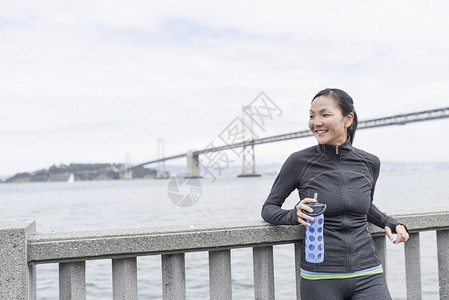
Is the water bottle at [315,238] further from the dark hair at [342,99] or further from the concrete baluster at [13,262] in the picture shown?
the concrete baluster at [13,262]

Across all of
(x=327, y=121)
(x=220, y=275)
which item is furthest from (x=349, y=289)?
(x=327, y=121)

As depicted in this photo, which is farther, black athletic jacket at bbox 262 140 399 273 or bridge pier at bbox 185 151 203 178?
bridge pier at bbox 185 151 203 178

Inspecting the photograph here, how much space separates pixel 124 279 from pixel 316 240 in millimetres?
876

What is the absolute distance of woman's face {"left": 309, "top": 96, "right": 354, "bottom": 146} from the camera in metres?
2.12

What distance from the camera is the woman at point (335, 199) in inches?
81.1

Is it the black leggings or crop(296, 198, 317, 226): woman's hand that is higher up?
crop(296, 198, 317, 226): woman's hand

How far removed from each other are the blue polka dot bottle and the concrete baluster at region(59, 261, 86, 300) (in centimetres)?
102

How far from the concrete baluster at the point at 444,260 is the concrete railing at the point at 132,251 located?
0.47 metres

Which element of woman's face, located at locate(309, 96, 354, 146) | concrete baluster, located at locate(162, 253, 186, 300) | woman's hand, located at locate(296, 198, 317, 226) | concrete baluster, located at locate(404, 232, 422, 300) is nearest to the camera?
woman's hand, located at locate(296, 198, 317, 226)

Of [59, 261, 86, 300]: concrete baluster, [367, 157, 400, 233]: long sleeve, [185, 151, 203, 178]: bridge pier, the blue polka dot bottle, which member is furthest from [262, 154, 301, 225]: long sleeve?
[185, 151, 203, 178]: bridge pier

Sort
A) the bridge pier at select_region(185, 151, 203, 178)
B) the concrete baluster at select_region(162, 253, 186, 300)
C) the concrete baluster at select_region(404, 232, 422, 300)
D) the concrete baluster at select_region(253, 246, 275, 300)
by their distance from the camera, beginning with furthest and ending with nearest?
the bridge pier at select_region(185, 151, 203, 178)
the concrete baluster at select_region(404, 232, 422, 300)
the concrete baluster at select_region(253, 246, 275, 300)
the concrete baluster at select_region(162, 253, 186, 300)

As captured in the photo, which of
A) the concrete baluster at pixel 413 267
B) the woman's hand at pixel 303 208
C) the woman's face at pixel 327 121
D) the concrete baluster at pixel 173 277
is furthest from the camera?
the concrete baluster at pixel 413 267

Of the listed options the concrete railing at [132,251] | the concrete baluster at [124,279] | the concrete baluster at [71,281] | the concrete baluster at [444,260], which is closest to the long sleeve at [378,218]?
the concrete railing at [132,251]

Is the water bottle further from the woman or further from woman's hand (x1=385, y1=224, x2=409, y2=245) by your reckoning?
woman's hand (x1=385, y1=224, x2=409, y2=245)
